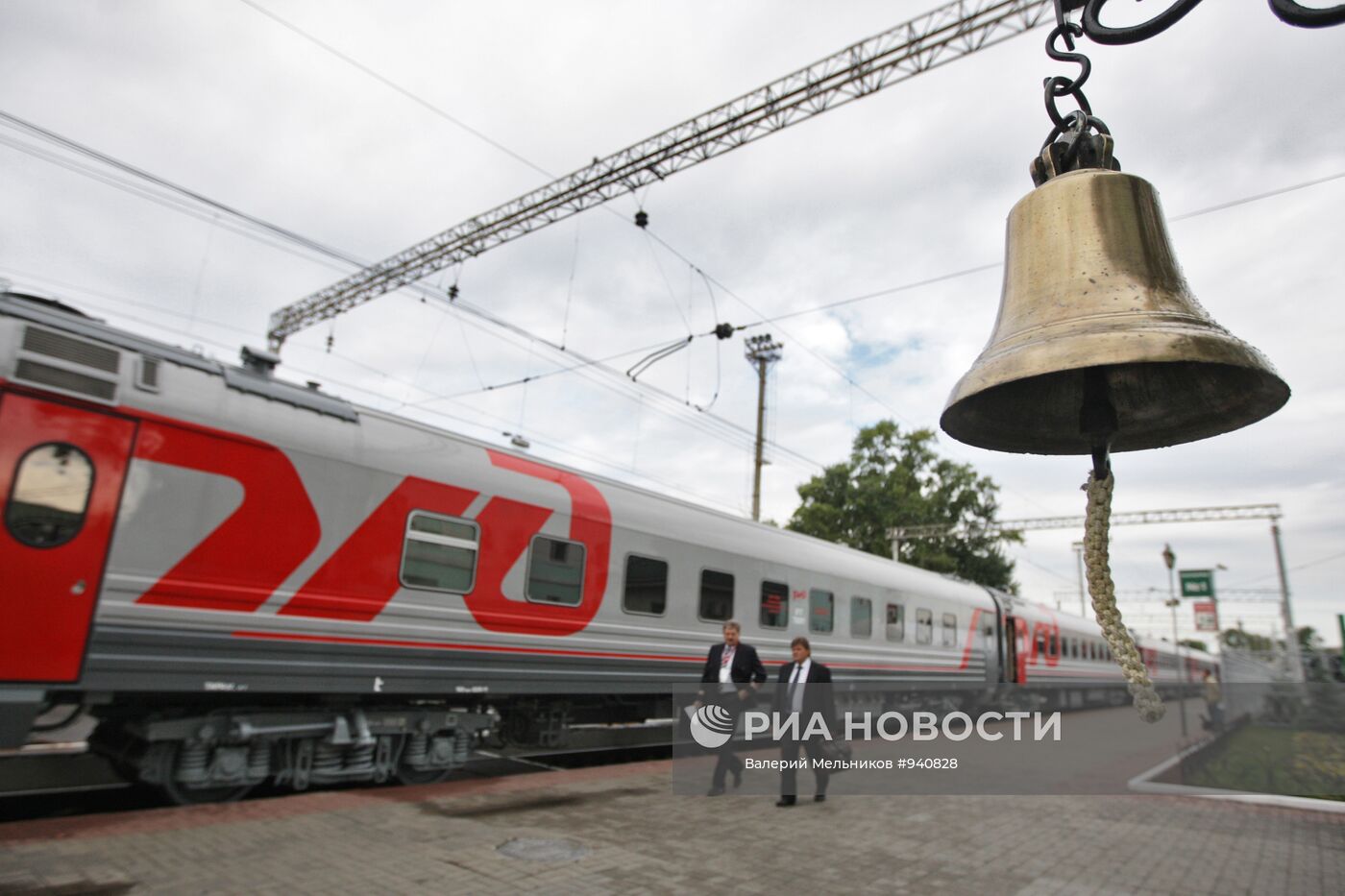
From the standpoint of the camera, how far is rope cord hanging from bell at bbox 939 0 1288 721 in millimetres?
1808

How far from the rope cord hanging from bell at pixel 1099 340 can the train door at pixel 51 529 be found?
5755 millimetres

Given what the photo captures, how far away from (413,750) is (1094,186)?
7343 millimetres

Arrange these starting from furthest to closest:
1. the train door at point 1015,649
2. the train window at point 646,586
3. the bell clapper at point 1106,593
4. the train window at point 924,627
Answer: the train door at point 1015,649, the train window at point 924,627, the train window at point 646,586, the bell clapper at point 1106,593

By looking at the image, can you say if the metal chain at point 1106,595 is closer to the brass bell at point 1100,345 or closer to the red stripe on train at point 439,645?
the brass bell at point 1100,345

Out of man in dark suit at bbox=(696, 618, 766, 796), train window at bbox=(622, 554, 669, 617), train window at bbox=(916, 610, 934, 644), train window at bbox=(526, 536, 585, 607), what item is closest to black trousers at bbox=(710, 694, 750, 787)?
man in dark suit at bbox=(696, 618, 766, 796)

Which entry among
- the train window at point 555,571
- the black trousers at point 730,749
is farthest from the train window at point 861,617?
the train window at point 555,571

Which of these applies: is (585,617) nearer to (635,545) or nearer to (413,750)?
(635,545)

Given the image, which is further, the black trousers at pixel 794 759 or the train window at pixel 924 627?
the train window at pixel 924 627

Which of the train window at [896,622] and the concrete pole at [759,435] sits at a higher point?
the concrete pole at [759,435]

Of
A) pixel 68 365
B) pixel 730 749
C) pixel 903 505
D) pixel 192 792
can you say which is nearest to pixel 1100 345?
pixel 68 365

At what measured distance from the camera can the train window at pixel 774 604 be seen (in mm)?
11719

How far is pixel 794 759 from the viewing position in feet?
Result: 24.3

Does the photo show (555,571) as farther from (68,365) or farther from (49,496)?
(68,365)

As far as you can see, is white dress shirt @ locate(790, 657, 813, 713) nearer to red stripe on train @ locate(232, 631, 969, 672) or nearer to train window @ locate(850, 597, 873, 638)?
red stripe on train @ locate(232, 631, 969, 672)
